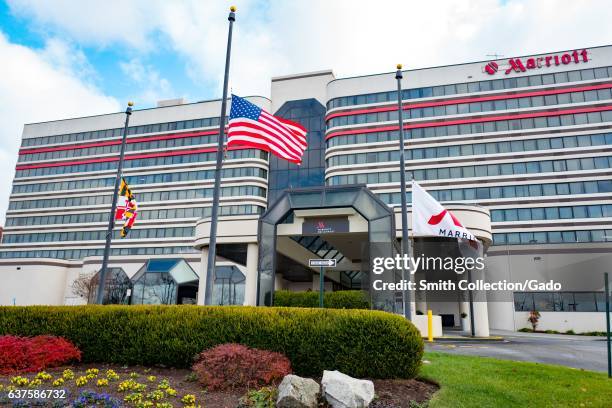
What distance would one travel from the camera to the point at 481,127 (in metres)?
51.8

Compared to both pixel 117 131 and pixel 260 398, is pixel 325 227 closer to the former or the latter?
pixel 260 398

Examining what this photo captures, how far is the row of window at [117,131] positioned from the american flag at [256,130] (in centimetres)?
4848

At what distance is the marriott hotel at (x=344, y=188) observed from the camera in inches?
1204

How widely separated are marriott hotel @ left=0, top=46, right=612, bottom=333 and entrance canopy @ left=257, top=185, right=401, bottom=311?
0.36 ft

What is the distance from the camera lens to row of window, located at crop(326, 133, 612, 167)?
48406 mm

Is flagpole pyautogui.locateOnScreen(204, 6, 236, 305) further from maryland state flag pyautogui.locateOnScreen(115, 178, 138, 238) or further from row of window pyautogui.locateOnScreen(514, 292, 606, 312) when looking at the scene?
row of window pyautogui.locateOnScreen(514, 292, 606, 312)

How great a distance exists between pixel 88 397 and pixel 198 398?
171 cm

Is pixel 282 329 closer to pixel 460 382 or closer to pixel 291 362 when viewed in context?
pixel 291 362

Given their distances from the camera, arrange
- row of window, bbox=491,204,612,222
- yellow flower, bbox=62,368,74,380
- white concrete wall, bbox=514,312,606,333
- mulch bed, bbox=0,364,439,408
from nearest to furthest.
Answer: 1. mulch bed, bbox=0,364,439,408
2. yellow flower, bbox=62,368,74,380
3. white concrete wall, bbox=514,312,606,333
4. row of window, bbox=491,204,612,222

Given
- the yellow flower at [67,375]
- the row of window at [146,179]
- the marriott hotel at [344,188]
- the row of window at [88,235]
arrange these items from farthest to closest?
1. the row of window at [88,235]
2. the row of window at [146,179]
3. the marriott hotel at [344,188]
4. the yellow flower at [67,375]

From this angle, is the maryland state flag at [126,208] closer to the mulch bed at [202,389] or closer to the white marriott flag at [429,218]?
the mulch bed at [202,389]

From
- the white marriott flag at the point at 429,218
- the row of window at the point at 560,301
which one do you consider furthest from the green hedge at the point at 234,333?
the row of window at the point at 560,301

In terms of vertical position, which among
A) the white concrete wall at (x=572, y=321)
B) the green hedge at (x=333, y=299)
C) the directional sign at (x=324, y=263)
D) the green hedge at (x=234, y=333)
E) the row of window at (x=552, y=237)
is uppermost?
the row of window at (x=552, y=237)

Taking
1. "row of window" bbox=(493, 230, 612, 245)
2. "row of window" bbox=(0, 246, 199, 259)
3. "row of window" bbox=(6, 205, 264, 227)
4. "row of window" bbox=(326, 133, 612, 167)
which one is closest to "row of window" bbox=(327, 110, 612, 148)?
"row of window" bbox=(326, 133, 612, 167)
